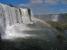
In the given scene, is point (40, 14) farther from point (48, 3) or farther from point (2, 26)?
point (2, 26)

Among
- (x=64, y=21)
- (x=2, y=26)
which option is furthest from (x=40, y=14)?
(x=2, y=26)

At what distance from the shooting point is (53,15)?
1200mm

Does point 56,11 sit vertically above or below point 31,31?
above

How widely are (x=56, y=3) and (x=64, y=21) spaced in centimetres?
17

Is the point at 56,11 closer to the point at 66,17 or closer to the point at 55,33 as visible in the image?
the point at 66,17

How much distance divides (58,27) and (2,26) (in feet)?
1.60

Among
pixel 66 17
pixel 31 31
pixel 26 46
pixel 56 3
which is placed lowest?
pixel 26 46

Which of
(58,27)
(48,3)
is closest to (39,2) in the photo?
(48,3)

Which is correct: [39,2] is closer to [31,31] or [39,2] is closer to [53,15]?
[53,15]

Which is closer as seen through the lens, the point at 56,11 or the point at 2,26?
the point at 56,11

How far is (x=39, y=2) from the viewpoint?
1178mm

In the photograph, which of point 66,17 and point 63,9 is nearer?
point 63,9

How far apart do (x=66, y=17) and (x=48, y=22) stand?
16 centimetres

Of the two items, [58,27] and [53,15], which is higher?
[53,15]
